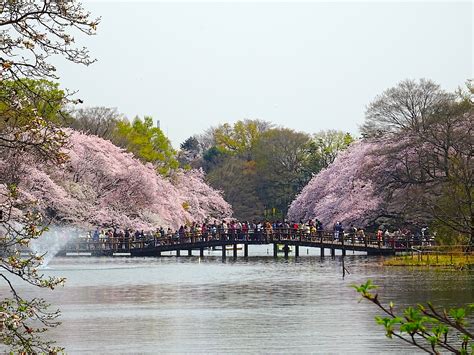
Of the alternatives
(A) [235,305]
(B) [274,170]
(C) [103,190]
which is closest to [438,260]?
(A) [235,305]

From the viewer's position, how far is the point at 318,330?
99.5ft

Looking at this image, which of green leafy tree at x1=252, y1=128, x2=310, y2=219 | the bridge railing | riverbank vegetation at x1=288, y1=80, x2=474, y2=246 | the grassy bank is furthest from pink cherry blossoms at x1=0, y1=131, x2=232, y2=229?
green leafy tree at x1=252, y1=128, x2=310, y2=219

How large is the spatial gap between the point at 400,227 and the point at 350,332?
4162 cm

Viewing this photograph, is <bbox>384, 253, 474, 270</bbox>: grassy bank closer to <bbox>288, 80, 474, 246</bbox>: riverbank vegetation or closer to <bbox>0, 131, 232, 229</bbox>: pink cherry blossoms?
<bbox>288, 80, 474, 246</bbox>: riverbank vegetation

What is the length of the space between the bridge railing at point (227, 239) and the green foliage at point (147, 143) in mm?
14418

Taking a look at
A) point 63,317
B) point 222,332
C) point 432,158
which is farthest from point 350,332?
point 432,158

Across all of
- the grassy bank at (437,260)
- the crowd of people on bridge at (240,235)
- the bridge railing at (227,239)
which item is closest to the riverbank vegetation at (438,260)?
the grassy bank at (437,260)

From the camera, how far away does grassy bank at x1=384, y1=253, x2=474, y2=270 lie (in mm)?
50869

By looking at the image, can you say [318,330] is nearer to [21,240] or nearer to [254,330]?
[254,330]

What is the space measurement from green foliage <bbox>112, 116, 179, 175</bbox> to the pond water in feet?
82.7

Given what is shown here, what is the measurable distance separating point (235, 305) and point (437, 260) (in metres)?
17.9

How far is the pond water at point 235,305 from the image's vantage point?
2806 centimetres

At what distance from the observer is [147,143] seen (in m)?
91.2

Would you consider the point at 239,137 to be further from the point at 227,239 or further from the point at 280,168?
the point at 227,239
